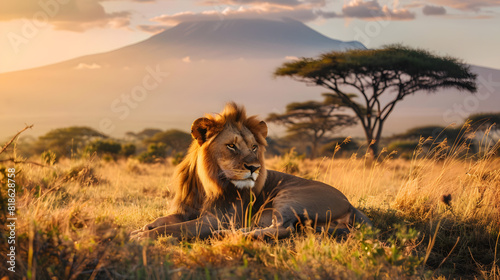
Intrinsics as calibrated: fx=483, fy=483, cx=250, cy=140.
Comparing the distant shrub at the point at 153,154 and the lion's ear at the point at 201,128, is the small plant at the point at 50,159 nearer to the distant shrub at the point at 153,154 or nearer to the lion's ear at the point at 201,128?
the lion's ear at the point at 201,128

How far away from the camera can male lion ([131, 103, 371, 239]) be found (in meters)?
4.59

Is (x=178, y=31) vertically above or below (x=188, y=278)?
above

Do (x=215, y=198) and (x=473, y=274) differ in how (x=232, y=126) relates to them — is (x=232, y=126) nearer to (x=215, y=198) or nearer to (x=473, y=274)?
(x=215, y=198)

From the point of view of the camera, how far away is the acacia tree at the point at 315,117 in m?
29.9

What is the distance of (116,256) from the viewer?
331 centimetres

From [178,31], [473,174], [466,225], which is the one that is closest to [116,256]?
[466,225]

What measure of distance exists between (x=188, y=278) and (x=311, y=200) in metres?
1.79

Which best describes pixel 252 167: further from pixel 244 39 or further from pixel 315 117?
pixel 244 39

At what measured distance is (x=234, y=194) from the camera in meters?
4.76

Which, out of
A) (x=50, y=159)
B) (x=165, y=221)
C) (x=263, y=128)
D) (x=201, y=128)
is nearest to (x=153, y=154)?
(x=50, y=159)

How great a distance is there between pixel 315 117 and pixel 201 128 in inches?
1011

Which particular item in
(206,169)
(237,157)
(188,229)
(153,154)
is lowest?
(153,154)

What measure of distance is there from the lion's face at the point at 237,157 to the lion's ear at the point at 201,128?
140 millimetres

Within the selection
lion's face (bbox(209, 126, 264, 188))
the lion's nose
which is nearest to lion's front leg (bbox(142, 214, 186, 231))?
lion's face (bbox(209, 126, 264, 188))
